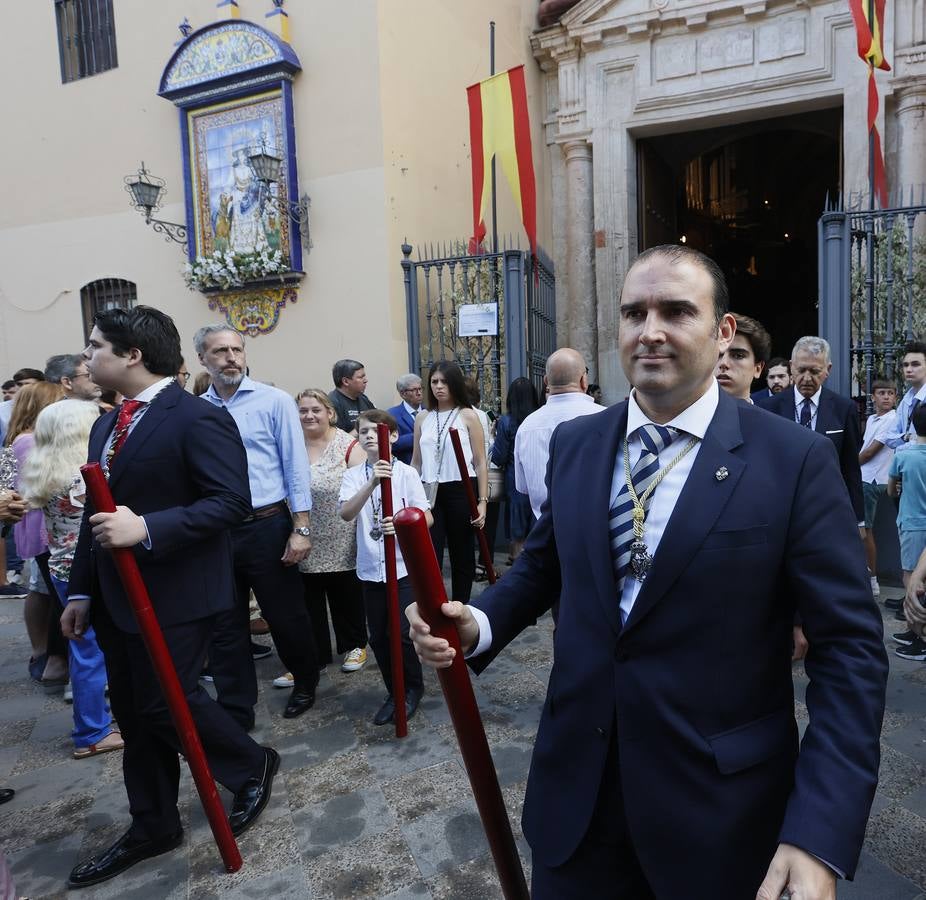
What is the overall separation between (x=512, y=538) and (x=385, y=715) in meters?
2.63

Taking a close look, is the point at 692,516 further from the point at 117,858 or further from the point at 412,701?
the point at 412,701

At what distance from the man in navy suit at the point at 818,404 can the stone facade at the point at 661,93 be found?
225 inches

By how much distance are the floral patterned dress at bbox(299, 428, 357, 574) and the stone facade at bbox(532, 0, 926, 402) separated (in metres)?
6.78

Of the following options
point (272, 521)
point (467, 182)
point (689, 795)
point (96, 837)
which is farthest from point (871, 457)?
point (467, 182)

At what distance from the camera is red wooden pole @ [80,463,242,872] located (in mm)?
2346

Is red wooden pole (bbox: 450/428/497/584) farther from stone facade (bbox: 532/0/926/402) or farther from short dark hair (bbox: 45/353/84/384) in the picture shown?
stone facade (bbox: 532/0/926/402)

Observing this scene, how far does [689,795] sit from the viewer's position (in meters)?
Result: 1.37

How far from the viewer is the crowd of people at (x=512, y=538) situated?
53.5 inches

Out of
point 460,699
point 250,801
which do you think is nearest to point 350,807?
point 250,801

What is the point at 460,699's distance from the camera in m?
1.44

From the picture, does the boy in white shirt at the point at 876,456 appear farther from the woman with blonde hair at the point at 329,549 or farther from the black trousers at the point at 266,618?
the black trousers at the point at 266,618

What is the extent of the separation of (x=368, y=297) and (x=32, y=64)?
6663mm

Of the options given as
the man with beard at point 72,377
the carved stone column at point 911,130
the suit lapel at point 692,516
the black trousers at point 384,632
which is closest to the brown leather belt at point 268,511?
the black trousers at point 384,632

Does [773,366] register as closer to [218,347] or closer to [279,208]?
[218,347]
